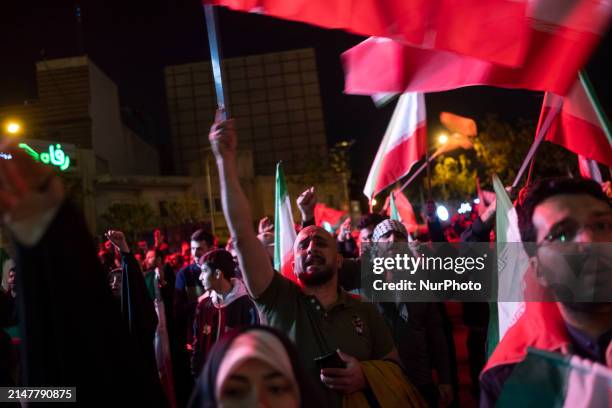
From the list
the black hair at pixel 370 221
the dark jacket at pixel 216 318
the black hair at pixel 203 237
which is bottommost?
the dark jacket at pixel 216 318

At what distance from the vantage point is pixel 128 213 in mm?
33781

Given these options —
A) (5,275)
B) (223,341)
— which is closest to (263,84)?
(5,275)

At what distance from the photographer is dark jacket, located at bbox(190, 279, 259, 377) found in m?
4.25

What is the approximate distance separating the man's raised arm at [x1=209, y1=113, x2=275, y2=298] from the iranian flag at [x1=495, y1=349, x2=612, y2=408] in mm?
1136

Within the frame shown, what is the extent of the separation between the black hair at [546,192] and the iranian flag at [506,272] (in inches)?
22.6

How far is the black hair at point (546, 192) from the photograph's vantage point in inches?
75.3

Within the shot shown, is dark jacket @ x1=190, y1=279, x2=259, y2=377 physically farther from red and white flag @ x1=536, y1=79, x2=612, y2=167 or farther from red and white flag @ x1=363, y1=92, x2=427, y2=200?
red and white flag @ x1=536, y1=79, x2=612, y2=167

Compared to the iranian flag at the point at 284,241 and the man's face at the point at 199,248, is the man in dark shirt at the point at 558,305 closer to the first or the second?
the iranian flag at the point at 284,241

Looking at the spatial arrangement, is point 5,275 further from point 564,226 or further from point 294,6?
point 564,226

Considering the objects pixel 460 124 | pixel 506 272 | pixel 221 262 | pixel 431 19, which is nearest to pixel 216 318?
pixel 221 262

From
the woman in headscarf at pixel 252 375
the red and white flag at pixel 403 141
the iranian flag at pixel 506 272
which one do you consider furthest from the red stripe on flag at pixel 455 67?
the woman in headscarf at pixel 252 375

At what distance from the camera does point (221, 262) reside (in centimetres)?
448

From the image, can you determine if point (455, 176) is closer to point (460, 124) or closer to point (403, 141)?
point (460, 124)

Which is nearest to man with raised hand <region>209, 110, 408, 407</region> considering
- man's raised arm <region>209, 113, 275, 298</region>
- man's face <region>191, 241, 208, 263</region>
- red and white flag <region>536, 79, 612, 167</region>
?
man's raised arm <region>209, 113, 275, 298</region>
